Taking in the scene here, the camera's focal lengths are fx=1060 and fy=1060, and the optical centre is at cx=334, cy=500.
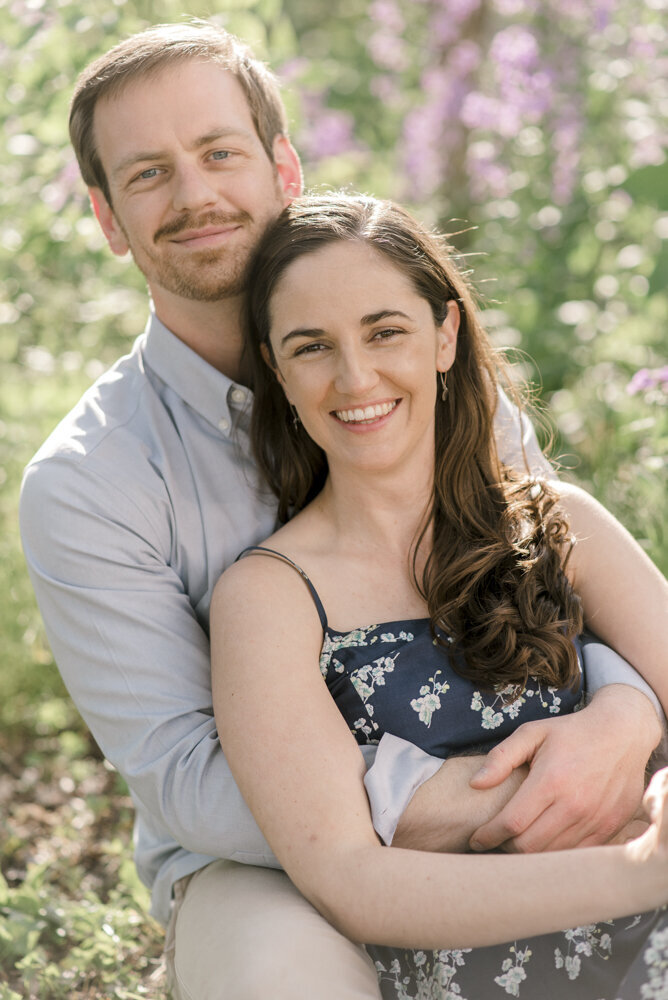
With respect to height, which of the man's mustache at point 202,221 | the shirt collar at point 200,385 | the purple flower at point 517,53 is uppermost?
the purple flower at point 517,53

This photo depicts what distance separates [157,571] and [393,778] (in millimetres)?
653

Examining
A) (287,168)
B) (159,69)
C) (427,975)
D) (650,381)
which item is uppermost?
(159,69)

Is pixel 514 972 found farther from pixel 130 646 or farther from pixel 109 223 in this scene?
pixel 109 223

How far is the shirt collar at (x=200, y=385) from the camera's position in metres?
2.35

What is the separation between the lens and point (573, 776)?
1.84 meters

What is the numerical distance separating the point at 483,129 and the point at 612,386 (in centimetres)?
153

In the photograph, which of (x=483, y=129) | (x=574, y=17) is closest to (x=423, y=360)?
(x=483, y=129)

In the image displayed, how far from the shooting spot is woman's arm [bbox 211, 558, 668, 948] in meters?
1.62

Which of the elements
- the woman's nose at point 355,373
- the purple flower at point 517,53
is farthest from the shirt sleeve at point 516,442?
the purple flower at point 517,53

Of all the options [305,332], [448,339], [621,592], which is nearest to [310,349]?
[305,332]

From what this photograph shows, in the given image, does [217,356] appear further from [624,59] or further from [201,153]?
[624,59]

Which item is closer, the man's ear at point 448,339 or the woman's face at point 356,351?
the woman's face at point 356,351

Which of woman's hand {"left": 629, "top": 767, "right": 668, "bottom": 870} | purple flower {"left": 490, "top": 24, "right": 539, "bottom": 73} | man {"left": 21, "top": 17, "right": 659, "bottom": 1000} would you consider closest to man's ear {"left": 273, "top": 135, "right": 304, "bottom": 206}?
man {"left": 21, "top": 17, "right": 659, "bottom": 1000}

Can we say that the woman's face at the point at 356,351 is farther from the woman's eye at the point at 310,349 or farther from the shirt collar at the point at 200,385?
the shirt collar at the point at 200,385
